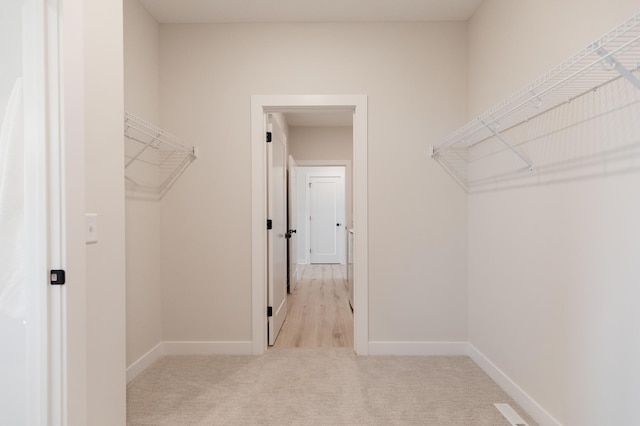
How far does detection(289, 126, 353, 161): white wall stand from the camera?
5.73 metres

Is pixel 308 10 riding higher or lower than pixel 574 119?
higher

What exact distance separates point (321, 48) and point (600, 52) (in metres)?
2.04

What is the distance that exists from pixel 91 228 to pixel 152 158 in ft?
4.73

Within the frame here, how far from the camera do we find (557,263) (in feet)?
5.63

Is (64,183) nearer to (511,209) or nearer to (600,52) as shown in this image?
(600,52)

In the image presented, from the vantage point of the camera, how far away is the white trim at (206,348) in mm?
2770

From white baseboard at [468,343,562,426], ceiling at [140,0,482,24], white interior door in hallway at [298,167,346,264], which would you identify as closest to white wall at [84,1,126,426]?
ceiling at [140,0,482,24]

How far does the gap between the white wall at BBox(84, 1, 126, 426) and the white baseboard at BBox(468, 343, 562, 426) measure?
208 centimetres

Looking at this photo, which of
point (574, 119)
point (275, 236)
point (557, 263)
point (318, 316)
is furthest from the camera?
point (318, 316)

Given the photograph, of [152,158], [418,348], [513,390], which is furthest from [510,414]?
[152,158]

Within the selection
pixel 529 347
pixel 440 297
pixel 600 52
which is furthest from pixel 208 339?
pixel 600 52

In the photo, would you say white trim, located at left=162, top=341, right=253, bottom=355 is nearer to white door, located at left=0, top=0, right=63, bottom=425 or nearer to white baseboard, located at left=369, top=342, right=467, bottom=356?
white baseboard, located at left=369, top=342, right=467, bottom=356

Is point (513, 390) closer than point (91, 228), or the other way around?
point (91, 228)

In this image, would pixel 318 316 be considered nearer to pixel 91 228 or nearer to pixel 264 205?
pixel 264 205
